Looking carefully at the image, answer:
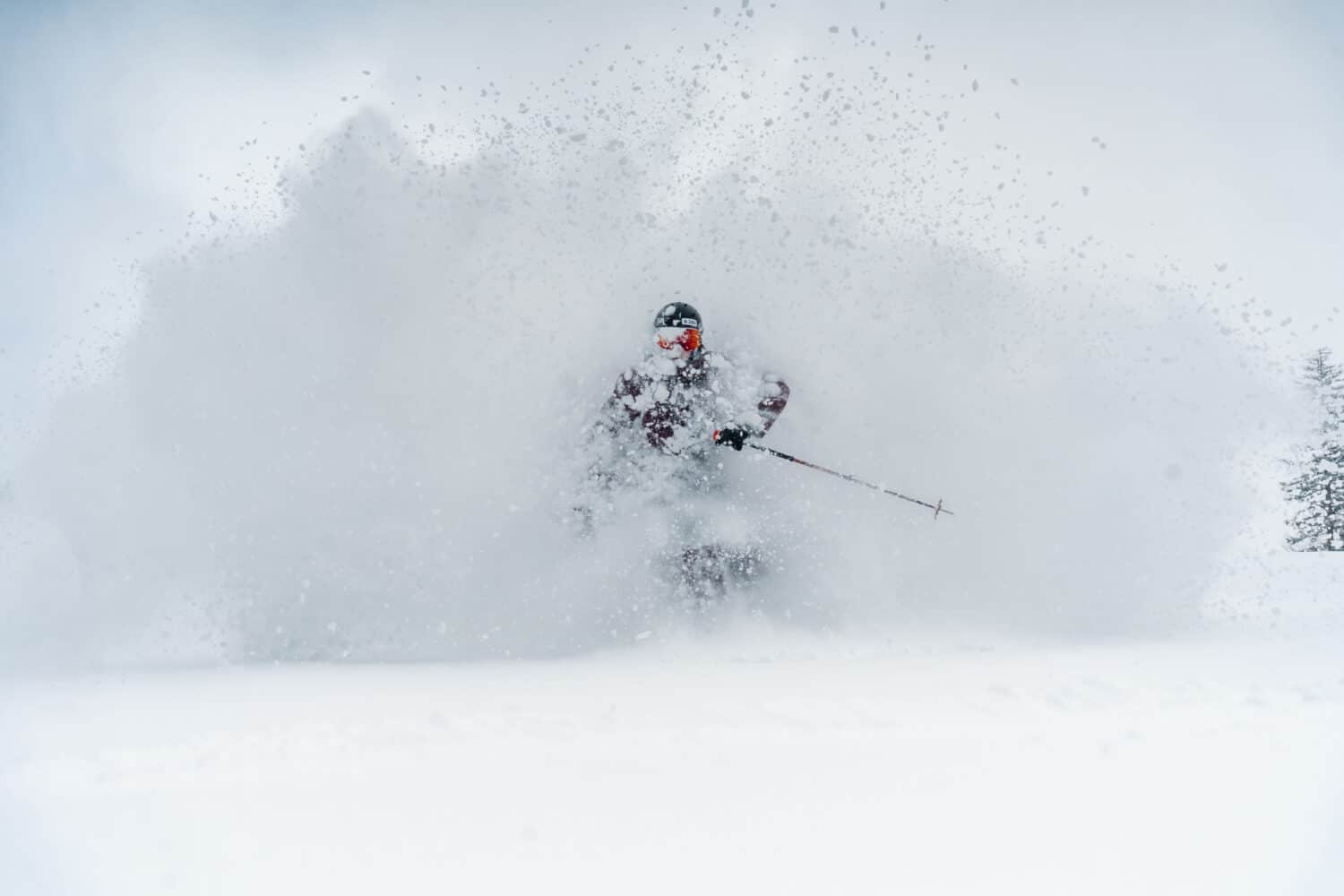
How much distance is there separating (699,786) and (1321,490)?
72.5ft

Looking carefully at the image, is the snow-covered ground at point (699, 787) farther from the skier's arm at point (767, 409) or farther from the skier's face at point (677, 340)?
the skier's face at point (677, 340)

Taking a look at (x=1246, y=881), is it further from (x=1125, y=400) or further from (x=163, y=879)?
(x=1125, y=400)

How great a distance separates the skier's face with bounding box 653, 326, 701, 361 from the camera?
559 cm

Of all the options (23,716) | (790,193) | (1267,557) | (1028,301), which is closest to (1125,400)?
(1028,301)

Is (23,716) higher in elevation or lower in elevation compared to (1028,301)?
lower

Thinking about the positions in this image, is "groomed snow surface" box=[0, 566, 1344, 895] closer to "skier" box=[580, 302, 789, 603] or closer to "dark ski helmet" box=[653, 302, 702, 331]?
"skier" box=[580, 302, 789, 603]

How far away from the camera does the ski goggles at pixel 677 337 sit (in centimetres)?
559

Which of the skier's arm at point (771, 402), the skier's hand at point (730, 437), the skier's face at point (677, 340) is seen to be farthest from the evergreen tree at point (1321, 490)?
the skier's face at point (677, 340)

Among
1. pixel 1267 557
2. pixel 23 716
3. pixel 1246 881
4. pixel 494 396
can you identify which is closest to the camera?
pixel 1246 881

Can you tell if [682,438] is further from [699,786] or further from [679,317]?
[699,786]

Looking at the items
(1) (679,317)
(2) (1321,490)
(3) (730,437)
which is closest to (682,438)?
(3) (730,437)

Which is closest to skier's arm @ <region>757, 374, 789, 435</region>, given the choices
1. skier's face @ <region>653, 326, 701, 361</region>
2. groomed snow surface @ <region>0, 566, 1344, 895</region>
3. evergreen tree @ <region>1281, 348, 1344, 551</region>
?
skier's face @ <region>653, 326, 701, 361</region>

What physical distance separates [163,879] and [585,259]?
6034 millimetres

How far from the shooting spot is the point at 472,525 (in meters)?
5.81
